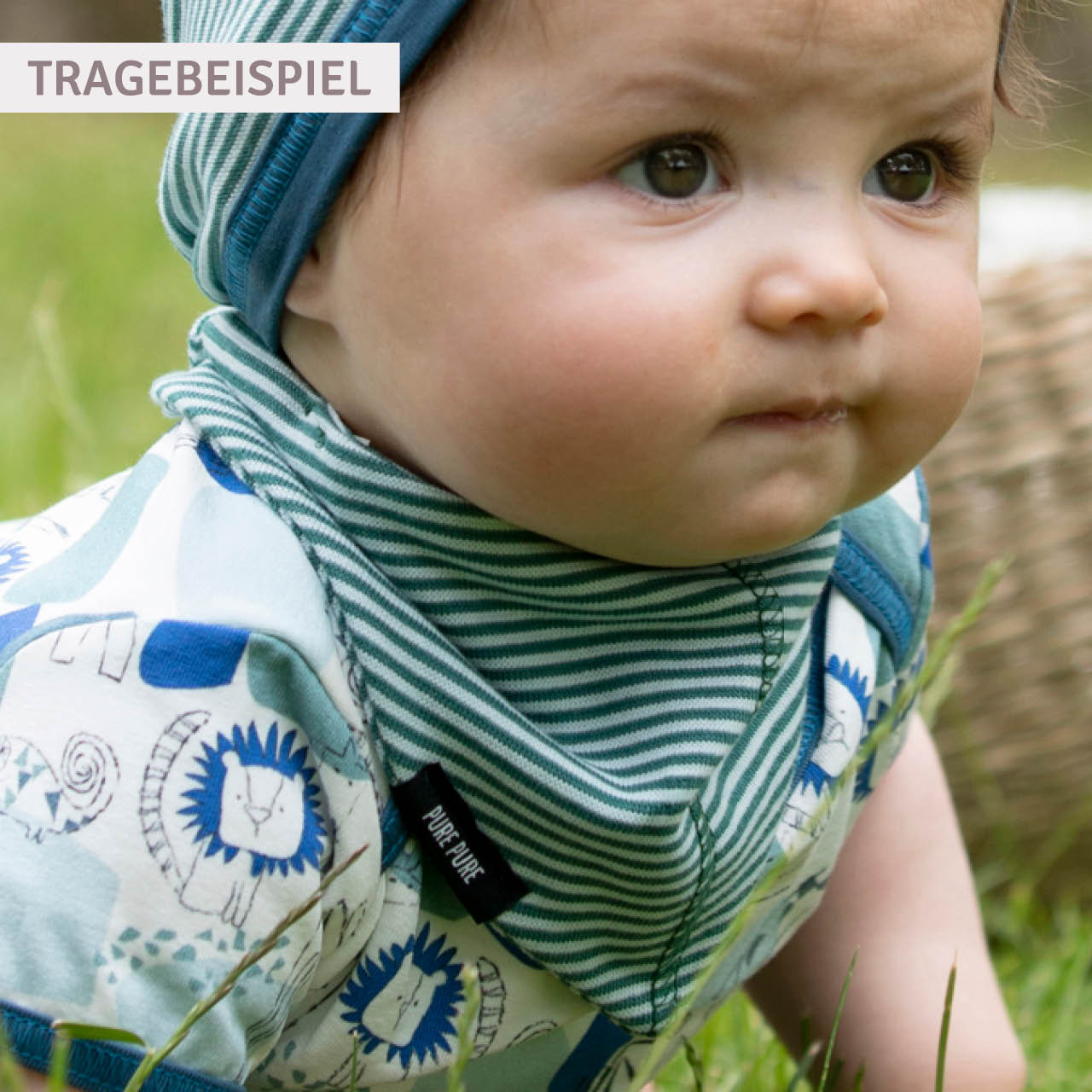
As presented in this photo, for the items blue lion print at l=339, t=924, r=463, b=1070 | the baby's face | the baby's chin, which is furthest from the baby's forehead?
blue lion print at l=339, t=924, r=463, b=1070

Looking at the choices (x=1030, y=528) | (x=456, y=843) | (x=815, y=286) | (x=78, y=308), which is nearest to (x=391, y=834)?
(x=456, y=843)

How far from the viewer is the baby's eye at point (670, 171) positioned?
927 mm

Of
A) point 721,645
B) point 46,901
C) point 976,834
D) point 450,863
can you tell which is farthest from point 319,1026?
point 976,834

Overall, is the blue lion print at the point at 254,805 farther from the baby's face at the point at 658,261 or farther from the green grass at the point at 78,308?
the green grass at the point at 78,308

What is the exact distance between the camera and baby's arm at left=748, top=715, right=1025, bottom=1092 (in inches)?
52.4

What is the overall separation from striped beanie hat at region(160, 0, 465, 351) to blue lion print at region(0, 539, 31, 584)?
0.20 metres

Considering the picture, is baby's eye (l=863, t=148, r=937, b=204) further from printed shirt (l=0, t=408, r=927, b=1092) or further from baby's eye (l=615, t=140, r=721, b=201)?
printed shirt (l=0, t=408, r=927, b=1092)

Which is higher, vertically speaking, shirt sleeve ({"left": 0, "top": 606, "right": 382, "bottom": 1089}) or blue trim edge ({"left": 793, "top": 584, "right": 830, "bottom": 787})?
blue trim edge ({"left": 793, "top": 584, "right": 830, "bottom": 787})

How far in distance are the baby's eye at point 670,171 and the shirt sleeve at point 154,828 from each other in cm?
32

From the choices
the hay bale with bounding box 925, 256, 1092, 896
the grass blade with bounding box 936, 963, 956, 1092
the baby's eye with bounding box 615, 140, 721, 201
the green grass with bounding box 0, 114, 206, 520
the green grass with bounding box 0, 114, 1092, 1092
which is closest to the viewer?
the baby's eye with bounding box 615, 140, 721, 201

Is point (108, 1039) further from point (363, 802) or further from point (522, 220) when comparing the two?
point (522, 220)

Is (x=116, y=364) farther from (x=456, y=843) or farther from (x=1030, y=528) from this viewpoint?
(x=456, y=843)

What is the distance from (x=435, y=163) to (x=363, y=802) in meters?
0.35

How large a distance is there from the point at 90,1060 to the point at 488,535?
0.36m
